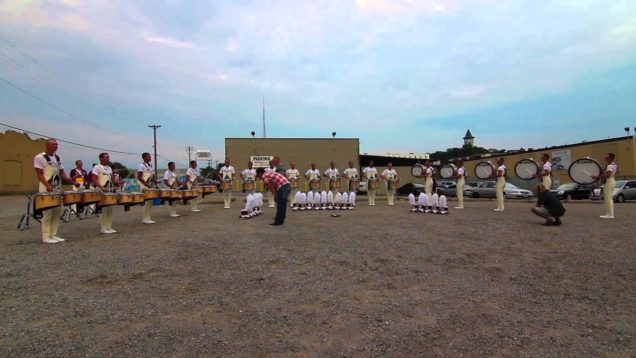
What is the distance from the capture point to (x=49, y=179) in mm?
8414

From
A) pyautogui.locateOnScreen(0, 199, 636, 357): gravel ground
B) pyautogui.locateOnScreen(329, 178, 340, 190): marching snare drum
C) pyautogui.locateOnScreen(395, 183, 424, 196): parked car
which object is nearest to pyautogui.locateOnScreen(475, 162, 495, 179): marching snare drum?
pyautogui.locateOnScreen(329, 178, 340, 190): marching snare drum

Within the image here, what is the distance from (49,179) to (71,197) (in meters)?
0.73

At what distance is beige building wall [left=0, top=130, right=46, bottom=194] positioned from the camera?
41.2 meters

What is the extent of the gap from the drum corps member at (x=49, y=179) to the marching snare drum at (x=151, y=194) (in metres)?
2.44

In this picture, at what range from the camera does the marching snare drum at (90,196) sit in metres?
8.62

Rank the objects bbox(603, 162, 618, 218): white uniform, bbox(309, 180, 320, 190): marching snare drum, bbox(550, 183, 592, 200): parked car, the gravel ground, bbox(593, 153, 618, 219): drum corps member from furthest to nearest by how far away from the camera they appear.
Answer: bbox(550, 183, 592, 200): parked car → bbox(309, 180, 320, 190): marching snare drum → bbox(603, 162, 618, 218): white uniform → bbox(593, 153, 618, 219): drum corps member → the gravel ground

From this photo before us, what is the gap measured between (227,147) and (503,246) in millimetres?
40862

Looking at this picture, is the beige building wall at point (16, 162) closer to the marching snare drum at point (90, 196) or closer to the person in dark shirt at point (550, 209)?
the marching snare drum at point (90, 196)

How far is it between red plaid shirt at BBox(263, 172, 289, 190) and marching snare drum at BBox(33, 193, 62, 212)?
17.2ft

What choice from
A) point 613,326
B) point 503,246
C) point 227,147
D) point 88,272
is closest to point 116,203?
point 88,272

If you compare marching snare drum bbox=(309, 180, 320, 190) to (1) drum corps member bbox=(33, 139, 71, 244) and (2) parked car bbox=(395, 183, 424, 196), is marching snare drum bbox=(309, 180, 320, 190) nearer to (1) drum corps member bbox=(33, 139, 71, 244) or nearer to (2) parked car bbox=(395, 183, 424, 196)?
(1) drum corps member bbox=(33, 139, 71, 244)

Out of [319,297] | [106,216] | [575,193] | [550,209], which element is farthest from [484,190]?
[319,297]

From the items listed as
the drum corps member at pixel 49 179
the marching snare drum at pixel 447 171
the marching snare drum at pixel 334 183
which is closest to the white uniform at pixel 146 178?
the drum corps member at pixel 49 179

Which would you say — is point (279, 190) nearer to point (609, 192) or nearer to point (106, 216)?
point (106, 216)
